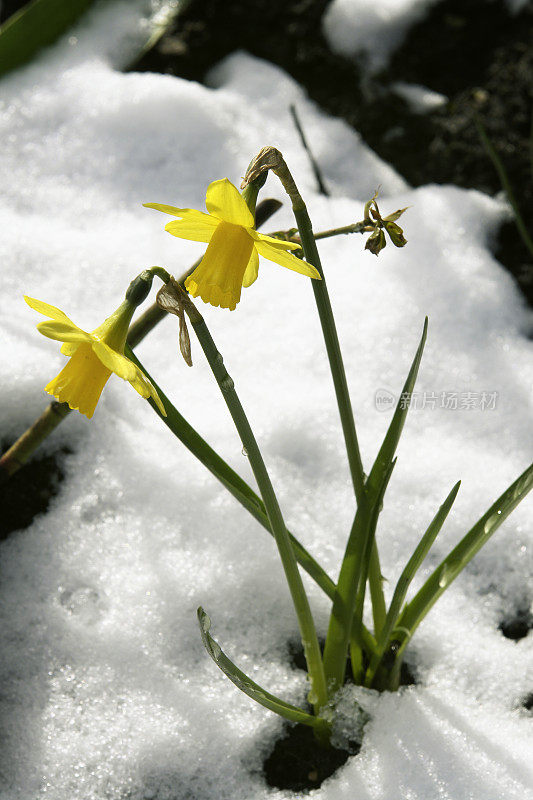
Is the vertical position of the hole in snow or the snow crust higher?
the snow crust

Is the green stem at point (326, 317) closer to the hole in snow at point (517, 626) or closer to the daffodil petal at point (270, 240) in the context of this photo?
the daffodil petal at point (270, 240)

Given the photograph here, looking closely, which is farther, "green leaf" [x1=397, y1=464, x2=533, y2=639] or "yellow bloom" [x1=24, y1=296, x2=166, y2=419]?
"green leaf" [x1=397, y1=464, x2=533, y2=639]

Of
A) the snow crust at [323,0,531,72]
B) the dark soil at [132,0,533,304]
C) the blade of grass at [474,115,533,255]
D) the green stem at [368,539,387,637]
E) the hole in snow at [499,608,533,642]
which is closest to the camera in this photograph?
the green stem at [368,539,387,637]

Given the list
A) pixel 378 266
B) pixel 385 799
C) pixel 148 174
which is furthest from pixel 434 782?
pixel 148 174

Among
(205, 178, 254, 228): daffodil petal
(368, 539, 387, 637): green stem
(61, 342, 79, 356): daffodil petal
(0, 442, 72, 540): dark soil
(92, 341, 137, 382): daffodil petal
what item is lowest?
(0, 442, 72, 540): dark soil

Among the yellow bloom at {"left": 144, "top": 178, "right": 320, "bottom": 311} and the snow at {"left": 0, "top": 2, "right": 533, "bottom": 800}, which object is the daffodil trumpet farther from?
the snow at {"left": 0, "top": 2, "right": 533, "bottom": 800}

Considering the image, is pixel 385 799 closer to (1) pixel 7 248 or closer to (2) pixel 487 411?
(2) pixel 487 411

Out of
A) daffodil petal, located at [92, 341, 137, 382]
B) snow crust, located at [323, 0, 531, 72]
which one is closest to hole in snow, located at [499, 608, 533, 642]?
daffodil petal, located at [92, 341, 137, 382]
